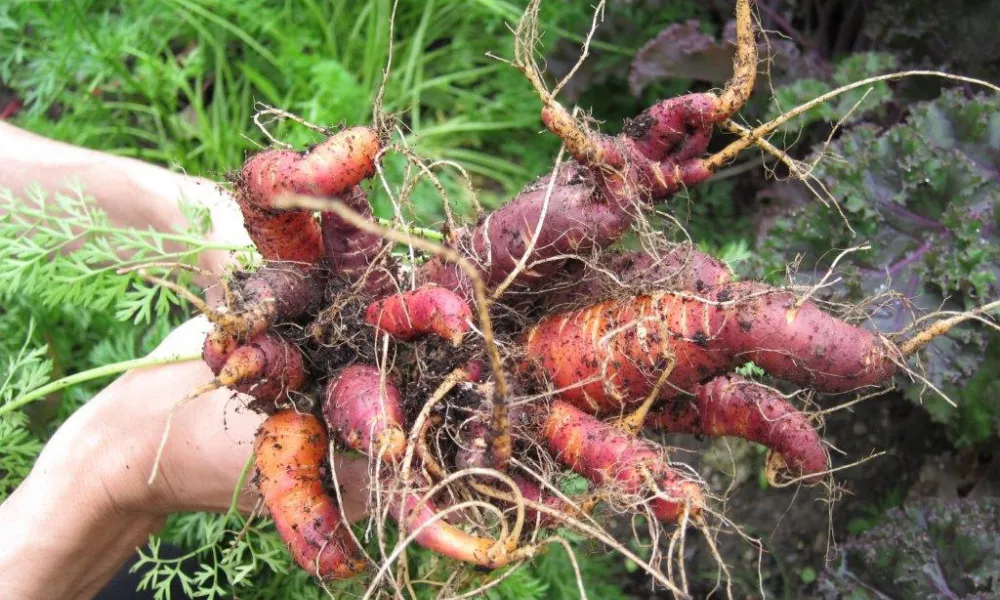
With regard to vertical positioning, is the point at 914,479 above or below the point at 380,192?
below

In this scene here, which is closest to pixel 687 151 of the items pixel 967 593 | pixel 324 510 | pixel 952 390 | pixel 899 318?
pixel 324 510

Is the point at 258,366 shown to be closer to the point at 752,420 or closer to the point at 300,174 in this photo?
the point at 300,174

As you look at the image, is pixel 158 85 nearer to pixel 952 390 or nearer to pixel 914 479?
pixel 952 390

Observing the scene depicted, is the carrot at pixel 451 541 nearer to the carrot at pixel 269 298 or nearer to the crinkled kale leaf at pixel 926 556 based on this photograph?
the carrot at pixel 269 298

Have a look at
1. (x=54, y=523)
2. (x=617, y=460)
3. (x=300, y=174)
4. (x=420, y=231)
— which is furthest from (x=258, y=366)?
(x=54, y=523)

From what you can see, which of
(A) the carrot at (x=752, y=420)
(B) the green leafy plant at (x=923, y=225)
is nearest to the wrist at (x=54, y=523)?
(A) the carrot at (x=752, y=420)

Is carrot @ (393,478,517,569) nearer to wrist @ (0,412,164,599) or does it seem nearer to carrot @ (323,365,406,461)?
carrot @ (323,365,406,461)
